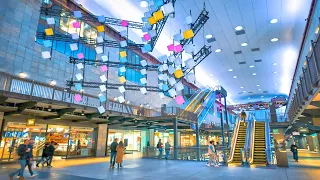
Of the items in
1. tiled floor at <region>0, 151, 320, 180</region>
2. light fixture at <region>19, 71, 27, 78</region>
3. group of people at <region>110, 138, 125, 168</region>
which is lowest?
tiled floor at <region>0, 151, 320, 180</region>

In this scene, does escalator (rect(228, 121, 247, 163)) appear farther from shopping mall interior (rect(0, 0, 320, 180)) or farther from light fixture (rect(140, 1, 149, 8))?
light fixture (rect(140, 1, 149, 8))

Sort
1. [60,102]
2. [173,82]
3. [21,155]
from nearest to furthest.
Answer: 1. [21,155]
2. [60,102]
3. [173,82]

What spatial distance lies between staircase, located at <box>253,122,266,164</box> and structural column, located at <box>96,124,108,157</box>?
12.1 m

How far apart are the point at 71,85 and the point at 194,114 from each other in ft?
37.0

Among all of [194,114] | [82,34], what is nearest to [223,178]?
[194,114]

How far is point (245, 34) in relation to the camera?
1546 centimetres

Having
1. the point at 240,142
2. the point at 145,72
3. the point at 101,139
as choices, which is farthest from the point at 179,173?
the point at 101,139

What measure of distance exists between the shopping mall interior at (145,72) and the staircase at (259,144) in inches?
2.1

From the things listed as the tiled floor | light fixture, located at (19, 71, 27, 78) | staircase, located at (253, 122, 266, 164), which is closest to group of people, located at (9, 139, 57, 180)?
the tiled floor

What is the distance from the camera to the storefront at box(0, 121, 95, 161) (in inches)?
510

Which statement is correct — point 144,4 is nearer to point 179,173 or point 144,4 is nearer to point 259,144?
point 179,173

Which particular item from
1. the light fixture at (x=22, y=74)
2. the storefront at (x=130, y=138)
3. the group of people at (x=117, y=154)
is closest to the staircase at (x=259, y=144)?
the group of people at (x=117, y=154)

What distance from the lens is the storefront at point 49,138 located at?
12953 millimetres

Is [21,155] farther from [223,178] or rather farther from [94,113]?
[94,113]
